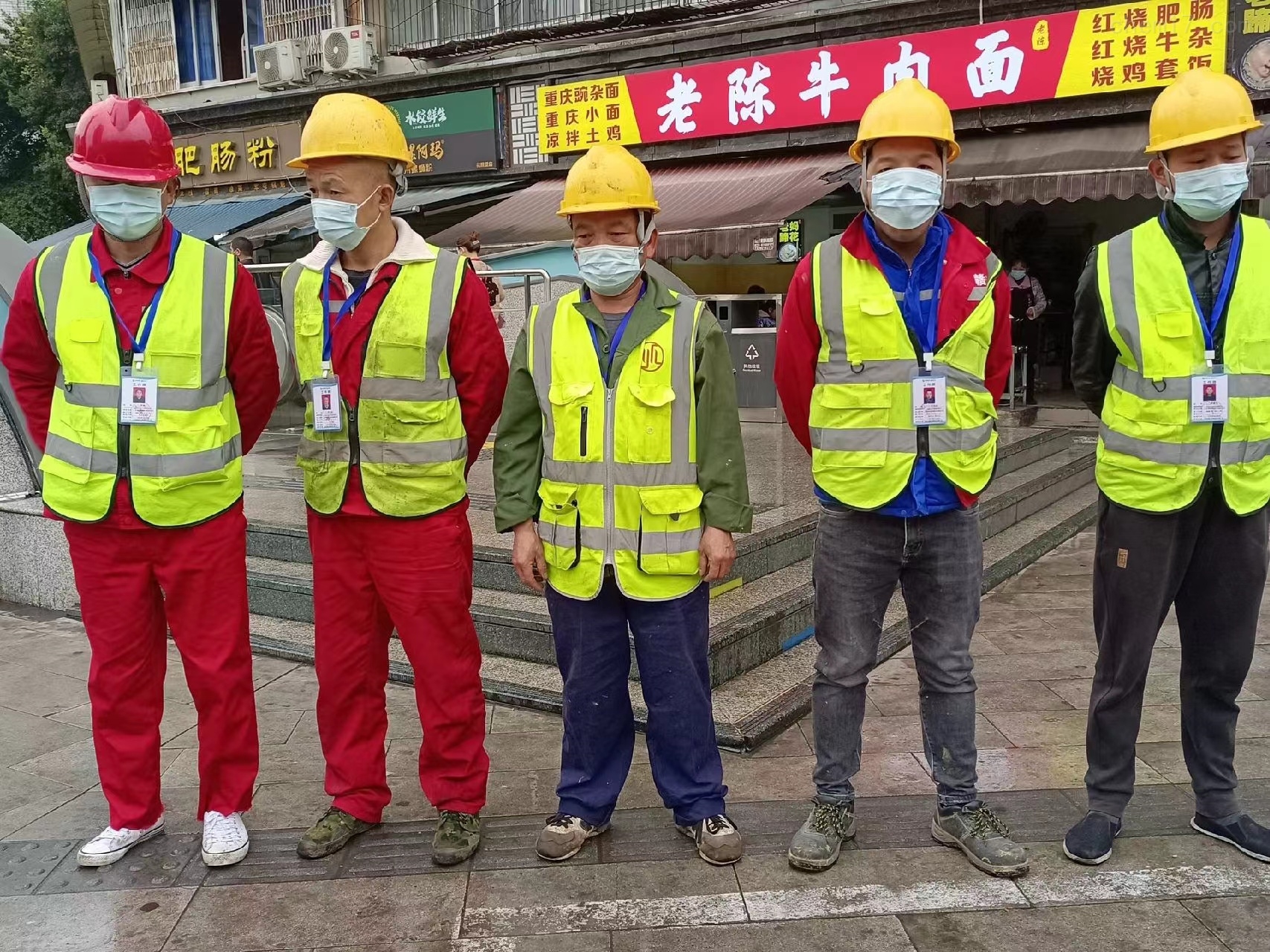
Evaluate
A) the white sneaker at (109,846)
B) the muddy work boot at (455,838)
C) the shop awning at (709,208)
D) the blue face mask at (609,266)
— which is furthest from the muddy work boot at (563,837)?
the shop awning at (709,208)

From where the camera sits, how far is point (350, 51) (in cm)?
1525

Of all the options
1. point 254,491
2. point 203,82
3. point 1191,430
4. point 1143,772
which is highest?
point 203,82

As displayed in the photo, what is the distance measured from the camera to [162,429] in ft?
10.7

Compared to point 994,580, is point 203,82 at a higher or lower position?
higher

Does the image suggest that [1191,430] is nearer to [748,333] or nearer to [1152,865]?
[1152,865]

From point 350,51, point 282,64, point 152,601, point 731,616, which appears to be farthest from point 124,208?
point 282,64

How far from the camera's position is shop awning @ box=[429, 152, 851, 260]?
34.6ft

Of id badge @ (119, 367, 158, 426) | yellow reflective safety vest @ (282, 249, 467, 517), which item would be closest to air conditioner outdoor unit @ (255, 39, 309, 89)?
yellow reflective safety vest @ (282, 249, 467, 517)

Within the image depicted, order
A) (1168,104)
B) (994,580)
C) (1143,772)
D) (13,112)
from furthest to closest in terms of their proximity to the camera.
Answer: (13,112) < (994,580) < (1143,772) < (1168,104)

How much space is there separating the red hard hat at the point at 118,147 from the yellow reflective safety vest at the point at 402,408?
558mm

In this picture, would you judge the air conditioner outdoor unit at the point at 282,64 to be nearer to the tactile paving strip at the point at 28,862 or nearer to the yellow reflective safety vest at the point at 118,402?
the yellow reflective safety vest at the point at 118,402

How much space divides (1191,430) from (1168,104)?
0.92 m

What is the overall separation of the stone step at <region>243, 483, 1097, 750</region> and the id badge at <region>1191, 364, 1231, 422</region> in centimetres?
199

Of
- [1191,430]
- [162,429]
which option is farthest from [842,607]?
[162,429]
